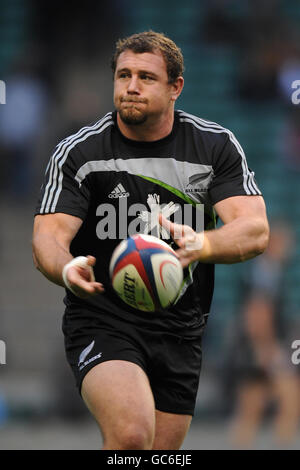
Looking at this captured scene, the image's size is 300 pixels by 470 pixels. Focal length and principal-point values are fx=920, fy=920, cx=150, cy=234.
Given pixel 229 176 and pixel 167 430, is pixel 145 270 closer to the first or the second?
pixel 229 176

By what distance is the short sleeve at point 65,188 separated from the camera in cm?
553

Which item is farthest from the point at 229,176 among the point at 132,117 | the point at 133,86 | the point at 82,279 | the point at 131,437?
the point at 131,437

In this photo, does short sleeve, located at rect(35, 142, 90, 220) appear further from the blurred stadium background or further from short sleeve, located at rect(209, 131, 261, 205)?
the blurred stadium background

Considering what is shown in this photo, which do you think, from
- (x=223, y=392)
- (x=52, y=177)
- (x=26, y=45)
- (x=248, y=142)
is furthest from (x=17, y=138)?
(x=52, y=177)

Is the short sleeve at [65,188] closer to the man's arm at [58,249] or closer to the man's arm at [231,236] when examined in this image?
the man's arm at [58,249]

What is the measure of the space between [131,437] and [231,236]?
4.19ft

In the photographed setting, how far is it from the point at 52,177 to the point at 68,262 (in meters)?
0.77

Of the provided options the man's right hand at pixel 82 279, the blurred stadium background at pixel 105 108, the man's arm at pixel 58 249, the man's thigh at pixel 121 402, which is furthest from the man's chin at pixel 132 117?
the blurred stadium background at pixel 105 108

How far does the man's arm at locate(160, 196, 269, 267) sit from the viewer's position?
4973 millimetres

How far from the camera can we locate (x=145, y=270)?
16.3ft

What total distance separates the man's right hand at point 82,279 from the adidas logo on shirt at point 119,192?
828mm

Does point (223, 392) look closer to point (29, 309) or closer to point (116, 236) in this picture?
point (29, 309)

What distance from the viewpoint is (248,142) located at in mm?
14258

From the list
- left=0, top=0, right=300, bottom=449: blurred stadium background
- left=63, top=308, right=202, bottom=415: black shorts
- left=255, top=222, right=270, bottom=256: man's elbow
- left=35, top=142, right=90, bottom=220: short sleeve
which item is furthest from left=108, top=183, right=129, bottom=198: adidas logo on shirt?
left=0, top=0, right=300, bottom=449: blurred stadium background
